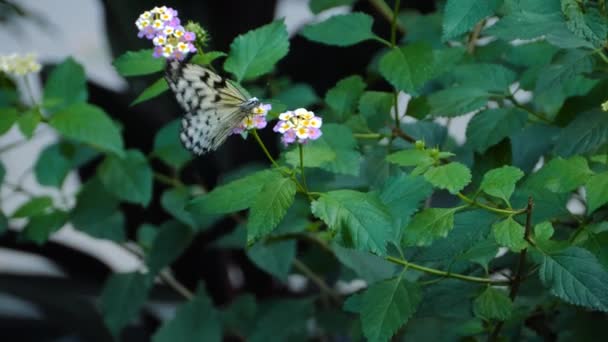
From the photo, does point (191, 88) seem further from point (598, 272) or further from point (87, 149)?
point (87, 149)

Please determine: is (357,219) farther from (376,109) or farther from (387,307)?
(376,109)

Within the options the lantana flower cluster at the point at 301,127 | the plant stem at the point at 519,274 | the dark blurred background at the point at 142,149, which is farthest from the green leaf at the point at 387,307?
the dark blurred background at the point at 142,149

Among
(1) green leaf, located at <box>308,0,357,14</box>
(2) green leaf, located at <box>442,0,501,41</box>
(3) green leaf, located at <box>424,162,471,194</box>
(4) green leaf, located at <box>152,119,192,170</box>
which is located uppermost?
(2) green leaf, located at <box>442,0,501,41</box>

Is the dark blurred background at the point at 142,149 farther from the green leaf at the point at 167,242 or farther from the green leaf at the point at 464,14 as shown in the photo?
the green leaf at the point at 464,14

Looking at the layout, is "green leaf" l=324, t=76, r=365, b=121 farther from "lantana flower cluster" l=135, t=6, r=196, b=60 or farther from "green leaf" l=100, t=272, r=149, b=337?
"green leaf" l=100, t=272, r=149, b=337

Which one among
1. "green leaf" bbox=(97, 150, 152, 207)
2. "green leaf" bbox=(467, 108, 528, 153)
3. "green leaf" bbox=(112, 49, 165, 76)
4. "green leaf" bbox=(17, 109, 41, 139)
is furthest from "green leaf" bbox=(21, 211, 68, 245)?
"green leaf" bbox=(467, 108, 528, 153)

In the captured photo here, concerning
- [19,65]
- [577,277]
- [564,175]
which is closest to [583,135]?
[564,175]
